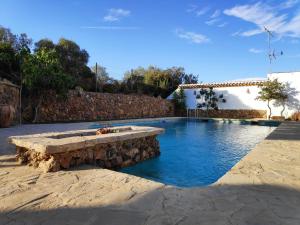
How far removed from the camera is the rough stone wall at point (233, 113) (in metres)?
22.9

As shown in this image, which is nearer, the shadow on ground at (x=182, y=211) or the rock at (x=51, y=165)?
the shadow on ground at (x=182, y=211)

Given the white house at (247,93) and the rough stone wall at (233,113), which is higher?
the white house at (247,93)

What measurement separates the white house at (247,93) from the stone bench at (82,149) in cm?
1855

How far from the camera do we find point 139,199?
2859mm

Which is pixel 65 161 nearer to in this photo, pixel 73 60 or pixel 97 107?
pixel 97 107

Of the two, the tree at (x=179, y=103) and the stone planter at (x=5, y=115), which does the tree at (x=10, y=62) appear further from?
the tree at (x=179, y=103)

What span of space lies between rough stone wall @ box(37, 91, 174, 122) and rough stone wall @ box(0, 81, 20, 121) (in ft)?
6.23

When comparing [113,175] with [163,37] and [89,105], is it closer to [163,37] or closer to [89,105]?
[89,105]

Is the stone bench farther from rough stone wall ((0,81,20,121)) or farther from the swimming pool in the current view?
rough stone wall ((0,81,20,121))

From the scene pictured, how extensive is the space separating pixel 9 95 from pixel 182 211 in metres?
10.9

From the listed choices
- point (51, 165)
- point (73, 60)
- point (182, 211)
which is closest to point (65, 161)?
point (51, 165)

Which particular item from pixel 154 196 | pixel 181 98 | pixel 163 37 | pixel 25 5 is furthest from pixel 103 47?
pixel 154 196

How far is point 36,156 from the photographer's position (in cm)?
429

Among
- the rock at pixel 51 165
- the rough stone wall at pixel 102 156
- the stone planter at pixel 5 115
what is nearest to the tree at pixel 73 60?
the stone planter at pixel 5 115
